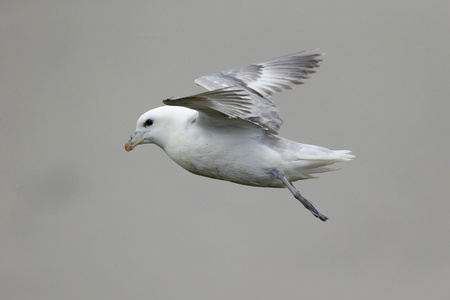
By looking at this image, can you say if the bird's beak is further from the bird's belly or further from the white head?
the bird's belly

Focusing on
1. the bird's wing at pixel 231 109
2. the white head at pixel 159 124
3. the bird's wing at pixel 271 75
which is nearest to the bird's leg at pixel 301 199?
the bird's wing at pixel 231 109

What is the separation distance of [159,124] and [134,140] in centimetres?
19

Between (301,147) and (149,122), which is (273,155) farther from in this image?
(149,122)

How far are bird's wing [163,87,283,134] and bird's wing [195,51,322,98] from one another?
0.44 metres

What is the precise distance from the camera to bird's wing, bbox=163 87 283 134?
3.82 m

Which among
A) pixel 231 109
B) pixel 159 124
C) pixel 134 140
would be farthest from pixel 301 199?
pixel 134 140

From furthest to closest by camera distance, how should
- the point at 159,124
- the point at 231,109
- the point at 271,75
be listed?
the point at 271,75
the point at 159,124
the point at 231,109

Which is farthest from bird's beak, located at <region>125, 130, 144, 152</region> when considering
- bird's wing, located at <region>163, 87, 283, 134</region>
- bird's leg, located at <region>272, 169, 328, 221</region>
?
bird's leg, located at <region>272, 169, 328, 221</region>

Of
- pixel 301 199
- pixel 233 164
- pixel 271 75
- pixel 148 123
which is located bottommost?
pixel 301 199

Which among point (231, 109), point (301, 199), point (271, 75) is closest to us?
point (231, 109)

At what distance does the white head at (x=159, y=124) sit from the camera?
4.38m

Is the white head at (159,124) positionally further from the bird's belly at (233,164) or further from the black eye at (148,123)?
the bird's belly at (233,164)

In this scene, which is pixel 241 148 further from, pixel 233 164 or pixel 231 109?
pixel 231 109

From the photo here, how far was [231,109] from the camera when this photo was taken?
156 inches
